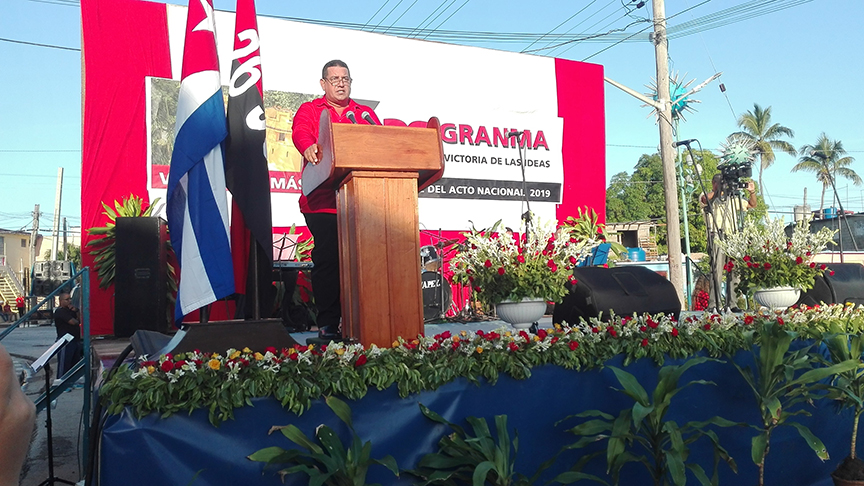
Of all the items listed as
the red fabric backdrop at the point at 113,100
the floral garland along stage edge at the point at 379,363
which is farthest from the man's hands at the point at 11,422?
the red fabric backdrop at the point at 113,100

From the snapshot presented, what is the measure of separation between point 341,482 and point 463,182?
744 cm

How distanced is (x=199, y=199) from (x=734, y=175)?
4335mm

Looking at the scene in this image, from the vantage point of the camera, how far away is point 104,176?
278 inches

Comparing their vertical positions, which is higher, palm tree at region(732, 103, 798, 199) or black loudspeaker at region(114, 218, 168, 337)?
palm tree at region(732, 103, 798, 199)

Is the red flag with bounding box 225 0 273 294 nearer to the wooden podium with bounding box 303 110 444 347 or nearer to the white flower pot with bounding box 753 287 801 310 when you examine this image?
the wooden podium with bounding box 303 110 444 347

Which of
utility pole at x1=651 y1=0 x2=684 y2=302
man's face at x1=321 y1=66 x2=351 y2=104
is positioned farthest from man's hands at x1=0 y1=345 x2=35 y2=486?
utility pole at x1=651 y1=0 x2=684 y2=302

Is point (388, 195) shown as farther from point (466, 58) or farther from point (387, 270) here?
point (466, 58)

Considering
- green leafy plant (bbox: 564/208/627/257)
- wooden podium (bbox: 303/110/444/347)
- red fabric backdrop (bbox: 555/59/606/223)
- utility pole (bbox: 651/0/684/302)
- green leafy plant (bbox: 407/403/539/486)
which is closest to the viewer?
Answer: green leafy plant (bbox: 407/403/539/486)

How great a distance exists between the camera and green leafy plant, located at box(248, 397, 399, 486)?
1934 mm

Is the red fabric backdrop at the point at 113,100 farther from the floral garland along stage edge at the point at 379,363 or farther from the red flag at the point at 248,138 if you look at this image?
the floral garland along stage edge at the point at 379,363

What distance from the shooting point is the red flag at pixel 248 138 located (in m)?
2.89

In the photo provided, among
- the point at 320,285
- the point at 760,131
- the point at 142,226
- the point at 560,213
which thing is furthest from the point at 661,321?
the point at 760,131

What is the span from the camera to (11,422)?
27.6 inches

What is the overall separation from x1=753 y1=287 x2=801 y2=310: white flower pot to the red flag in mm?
3273
